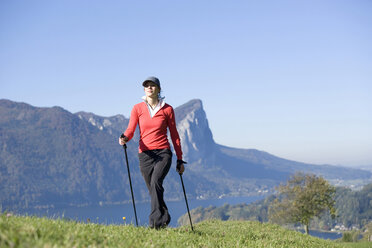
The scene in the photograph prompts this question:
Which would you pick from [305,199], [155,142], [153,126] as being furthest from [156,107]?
[305,199]

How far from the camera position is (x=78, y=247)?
391 cm

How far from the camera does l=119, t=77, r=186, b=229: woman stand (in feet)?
24.7

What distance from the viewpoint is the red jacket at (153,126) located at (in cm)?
777

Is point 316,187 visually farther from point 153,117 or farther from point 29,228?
point 29,228

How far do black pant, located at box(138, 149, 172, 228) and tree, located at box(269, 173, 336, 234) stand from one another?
106 feet

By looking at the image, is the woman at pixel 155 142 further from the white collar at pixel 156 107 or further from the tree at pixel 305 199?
the tree at pixel 305 199

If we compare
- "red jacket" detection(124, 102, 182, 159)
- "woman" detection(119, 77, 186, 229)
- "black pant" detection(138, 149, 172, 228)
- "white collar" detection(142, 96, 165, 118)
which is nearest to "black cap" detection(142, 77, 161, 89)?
"woman" detection(119, 77, 186, 229)

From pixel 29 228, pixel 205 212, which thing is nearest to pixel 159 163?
pixel 29 228

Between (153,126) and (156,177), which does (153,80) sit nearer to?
(153,126)

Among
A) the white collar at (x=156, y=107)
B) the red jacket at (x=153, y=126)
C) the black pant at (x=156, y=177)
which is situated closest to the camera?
the black pant at (x=156, y=177)

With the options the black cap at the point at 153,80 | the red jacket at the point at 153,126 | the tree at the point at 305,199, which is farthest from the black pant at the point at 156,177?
the tree at the point at 305,199

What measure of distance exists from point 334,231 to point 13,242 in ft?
680

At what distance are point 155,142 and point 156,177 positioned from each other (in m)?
0.69

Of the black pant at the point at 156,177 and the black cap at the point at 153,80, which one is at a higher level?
the black cap at the point at 153,80
